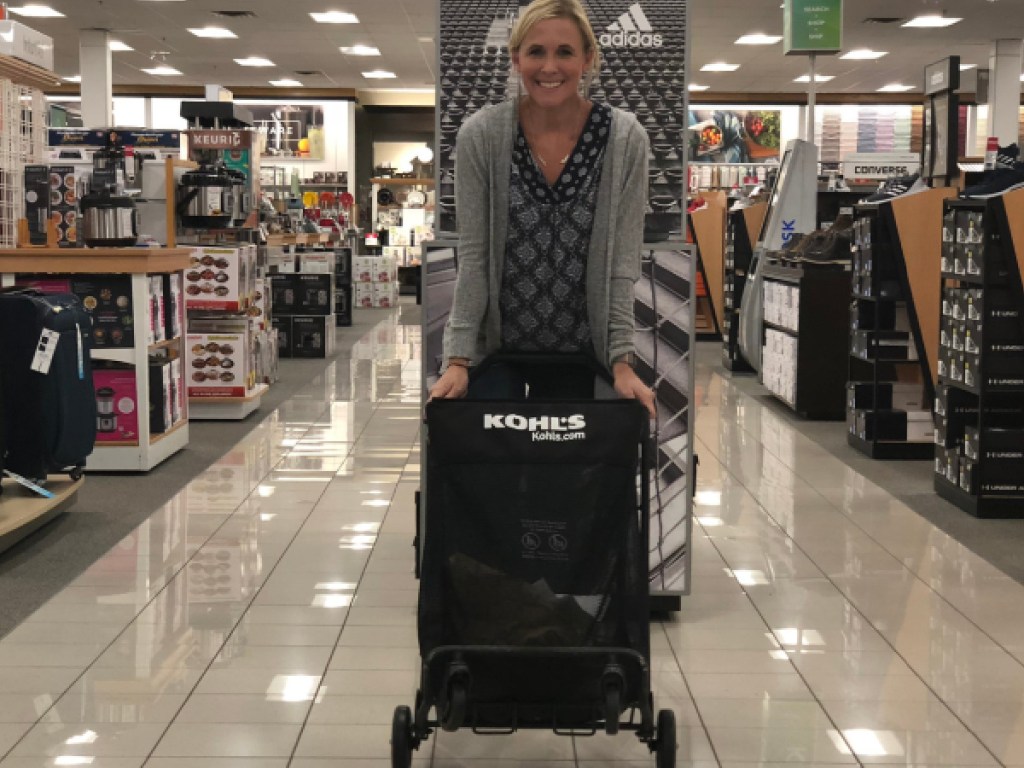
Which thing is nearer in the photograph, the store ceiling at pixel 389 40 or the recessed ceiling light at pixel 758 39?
the store ceiling at pixel 389 40

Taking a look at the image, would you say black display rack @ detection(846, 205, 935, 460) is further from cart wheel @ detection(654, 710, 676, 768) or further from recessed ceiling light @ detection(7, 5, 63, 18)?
recessed ceiling light @ detection(7, 5, 63, 18)

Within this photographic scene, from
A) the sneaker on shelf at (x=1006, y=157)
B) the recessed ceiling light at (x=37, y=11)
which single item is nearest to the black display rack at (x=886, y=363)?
the sneaker on shelf at (x=1006, y=157)

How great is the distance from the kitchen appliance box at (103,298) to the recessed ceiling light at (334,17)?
34.4 ft

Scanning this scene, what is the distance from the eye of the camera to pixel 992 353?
5648 mm

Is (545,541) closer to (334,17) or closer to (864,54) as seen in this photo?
(334,17)

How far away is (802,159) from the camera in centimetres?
1068

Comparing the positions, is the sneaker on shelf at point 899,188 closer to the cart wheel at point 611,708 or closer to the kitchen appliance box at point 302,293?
the cart wheel at point 611,708

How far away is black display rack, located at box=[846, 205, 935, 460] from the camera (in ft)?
23.7

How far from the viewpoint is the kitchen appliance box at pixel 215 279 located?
839cm

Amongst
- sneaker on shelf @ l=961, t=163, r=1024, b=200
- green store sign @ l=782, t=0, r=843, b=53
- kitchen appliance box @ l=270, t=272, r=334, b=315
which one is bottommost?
kitchen appliance box @ l=270, t=272, r=334, b=315

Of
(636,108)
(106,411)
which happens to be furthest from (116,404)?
(636,108)

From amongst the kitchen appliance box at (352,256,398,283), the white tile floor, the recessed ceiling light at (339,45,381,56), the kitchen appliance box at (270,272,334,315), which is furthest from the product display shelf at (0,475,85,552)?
the recessed ceiling light at (339,45,381,56)

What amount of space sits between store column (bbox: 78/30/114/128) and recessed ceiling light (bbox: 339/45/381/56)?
10.6 ft

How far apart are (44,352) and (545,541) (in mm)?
3107
